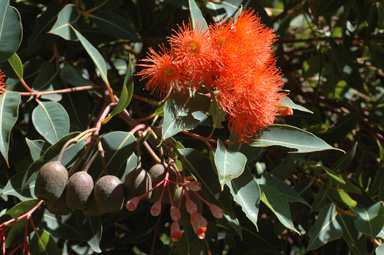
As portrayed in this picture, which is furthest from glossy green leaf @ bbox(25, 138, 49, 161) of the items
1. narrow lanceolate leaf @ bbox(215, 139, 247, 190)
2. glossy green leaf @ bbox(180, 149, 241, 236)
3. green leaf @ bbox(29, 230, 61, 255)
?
narrow lanceolate leaf @ bbox(215, 139, 247, 190)

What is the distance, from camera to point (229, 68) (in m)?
1.13

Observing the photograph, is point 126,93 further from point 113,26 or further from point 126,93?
point 113,26

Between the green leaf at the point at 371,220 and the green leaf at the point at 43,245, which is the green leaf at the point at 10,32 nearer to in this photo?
the green leaf at the point at 43,245

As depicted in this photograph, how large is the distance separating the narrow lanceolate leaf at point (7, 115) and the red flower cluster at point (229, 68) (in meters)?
0.41

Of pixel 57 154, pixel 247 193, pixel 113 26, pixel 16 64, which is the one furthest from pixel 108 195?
pixel 113 26

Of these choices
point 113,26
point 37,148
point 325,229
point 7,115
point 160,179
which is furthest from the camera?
point 113,26

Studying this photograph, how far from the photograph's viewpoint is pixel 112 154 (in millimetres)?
1267

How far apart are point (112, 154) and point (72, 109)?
17.0 inches

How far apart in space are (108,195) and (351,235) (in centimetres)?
87

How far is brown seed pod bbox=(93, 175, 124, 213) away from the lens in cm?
110

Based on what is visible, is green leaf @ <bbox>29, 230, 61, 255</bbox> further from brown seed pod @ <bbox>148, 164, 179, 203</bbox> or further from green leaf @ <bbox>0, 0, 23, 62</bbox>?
green leaf @ <bbox>0, 0, 23, 62</bbox>

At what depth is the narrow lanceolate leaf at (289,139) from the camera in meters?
1.27

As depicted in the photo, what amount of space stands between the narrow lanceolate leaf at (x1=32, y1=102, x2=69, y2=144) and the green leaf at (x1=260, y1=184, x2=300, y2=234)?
62cm

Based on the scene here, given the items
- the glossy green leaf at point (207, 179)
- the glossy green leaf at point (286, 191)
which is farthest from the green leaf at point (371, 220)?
the glossy green leaf at point (207, 179)
